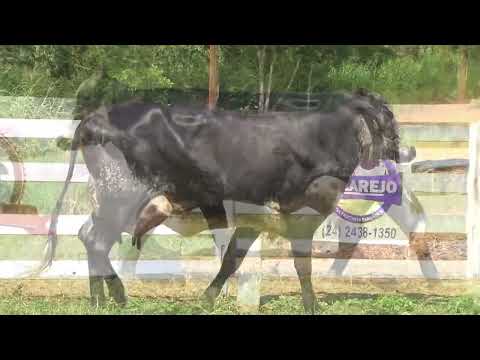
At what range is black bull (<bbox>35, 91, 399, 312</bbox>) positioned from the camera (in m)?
7.09

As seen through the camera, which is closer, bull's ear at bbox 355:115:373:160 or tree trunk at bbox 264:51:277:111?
tree trunk at bbox 264:51:277:111

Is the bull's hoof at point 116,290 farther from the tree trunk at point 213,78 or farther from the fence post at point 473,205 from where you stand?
the fence post at point 473,205

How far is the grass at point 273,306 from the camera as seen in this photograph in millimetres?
7203

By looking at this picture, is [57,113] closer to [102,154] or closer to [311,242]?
[102,154]

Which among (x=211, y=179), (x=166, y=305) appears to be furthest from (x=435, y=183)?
(x=166, y=305)

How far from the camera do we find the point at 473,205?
7.34 m

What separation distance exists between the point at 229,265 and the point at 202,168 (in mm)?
748

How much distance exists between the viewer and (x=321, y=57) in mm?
7203

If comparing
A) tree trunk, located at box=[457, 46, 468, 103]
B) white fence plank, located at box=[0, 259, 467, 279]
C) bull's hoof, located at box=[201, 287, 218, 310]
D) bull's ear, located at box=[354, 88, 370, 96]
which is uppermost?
tree trunk, located at box=[457, 46, 468, 103]

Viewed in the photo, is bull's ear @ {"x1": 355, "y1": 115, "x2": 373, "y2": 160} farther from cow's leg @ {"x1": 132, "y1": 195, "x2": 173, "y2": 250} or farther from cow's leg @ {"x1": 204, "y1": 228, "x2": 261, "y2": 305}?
cow's leg @ {"x1": 132, "y1": 195, "x2": 173, "y2": 250}

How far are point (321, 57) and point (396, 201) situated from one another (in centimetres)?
120

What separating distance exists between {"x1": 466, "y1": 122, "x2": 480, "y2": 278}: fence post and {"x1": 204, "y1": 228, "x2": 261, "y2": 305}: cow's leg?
5.24 ft

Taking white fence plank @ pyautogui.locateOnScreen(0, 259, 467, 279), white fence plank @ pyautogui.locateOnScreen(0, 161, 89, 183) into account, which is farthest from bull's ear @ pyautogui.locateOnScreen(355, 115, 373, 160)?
white fence plank @ pyautogui.locateOnScreen(0, 161, 89, 183)

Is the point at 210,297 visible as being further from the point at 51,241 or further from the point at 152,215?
the point at 51,241
